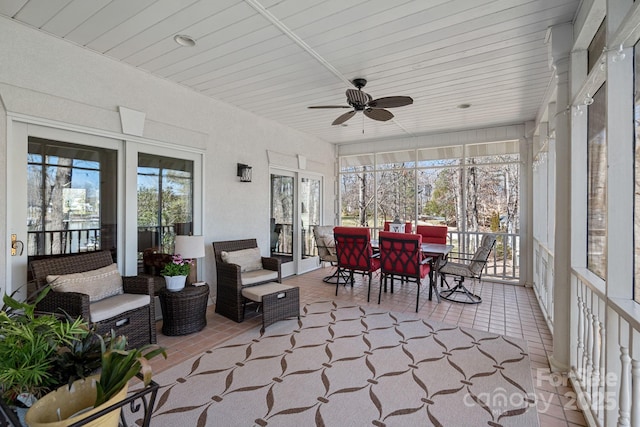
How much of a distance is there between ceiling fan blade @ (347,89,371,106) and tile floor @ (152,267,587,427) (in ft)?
9.06

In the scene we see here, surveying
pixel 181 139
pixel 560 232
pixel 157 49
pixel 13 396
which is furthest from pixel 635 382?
pixel 181 139

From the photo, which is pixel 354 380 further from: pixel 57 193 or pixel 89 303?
pixel 57 193

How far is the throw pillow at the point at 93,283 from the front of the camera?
8.79 ft

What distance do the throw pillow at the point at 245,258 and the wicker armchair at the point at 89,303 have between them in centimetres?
109

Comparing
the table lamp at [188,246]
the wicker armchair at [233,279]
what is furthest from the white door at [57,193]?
the wicker armchair at [233,279]

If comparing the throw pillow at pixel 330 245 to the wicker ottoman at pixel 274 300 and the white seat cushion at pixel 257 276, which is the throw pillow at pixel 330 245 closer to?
the white seat cushion at pixel 257 276

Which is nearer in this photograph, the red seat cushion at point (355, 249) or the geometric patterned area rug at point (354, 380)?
the geometric patterned area rug at point (354, 380)

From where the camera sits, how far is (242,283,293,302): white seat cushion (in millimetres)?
3600

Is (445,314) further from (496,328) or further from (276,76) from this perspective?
(276,76)

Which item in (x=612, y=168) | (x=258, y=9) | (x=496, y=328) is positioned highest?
(x=258, y=9)

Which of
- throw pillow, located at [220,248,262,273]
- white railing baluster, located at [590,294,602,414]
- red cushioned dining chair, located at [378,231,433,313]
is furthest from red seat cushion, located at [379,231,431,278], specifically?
white railing baluster, located at [590,294,602,414]

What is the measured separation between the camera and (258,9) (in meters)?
2.42

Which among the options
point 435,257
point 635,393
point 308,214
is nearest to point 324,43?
point 635,393

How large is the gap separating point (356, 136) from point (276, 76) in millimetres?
3459
